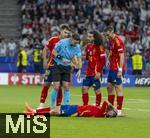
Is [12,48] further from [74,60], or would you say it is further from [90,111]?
[90,111]

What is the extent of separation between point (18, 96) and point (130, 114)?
28.3 feet

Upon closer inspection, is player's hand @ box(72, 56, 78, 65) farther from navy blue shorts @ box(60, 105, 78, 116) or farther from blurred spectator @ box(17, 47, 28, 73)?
blurred spectator @ box(17, 47, 28, 73)

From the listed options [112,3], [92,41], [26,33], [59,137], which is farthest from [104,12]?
[59,137]

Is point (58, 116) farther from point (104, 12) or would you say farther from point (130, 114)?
point (104, 12)

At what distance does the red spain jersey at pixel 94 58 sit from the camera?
64.4ft

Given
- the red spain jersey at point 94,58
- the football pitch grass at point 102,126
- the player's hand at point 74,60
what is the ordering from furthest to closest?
the red spain jersey at point 94,58 → the player's hand at point 74,60 → the football pitch grass at point 102,126

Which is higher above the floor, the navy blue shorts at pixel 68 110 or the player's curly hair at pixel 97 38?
the player's curly hair at pixel 97 38

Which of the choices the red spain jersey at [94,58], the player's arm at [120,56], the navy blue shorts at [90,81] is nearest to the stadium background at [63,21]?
the red spain jersey at [94,58]

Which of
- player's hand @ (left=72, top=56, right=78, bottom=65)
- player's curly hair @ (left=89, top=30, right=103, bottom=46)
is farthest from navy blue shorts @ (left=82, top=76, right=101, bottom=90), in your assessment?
player's curly hair @ (left=89, top=30, right=103, bottom=46)

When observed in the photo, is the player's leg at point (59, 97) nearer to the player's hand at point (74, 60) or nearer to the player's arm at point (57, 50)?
the player's hand at point (74, 60)

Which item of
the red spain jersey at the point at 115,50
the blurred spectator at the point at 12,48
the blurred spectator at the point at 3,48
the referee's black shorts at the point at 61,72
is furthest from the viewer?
the blurred spectator at the point at 12,48

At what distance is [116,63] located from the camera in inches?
751

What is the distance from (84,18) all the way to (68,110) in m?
27.1

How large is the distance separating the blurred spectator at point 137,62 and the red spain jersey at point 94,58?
19529 millimetres
